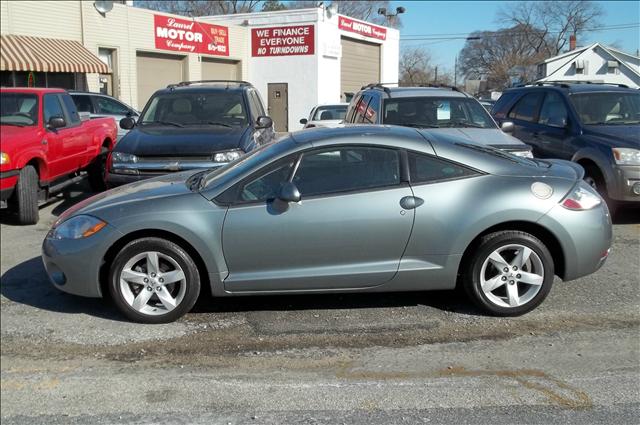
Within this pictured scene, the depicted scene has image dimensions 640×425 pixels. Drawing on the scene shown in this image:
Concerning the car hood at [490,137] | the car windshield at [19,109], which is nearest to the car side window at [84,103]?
the car windshield at [19,109]

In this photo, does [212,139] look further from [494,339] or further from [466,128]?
[494,339]

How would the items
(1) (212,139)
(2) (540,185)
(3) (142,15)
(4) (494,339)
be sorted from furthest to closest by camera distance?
1. (3) (142,15)
2. (1) (212,139)
3. (2) (540,185)
4. (4) (494,339)

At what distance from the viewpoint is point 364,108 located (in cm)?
961

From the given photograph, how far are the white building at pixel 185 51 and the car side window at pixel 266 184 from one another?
14425mm

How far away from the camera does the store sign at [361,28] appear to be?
3130 centimetres

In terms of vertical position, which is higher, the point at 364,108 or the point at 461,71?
the point at 461,71

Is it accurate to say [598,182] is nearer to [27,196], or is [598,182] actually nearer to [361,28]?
[27,196]

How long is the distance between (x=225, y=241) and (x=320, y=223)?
725mm

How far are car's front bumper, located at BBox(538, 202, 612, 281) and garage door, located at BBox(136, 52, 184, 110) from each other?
20609 mm

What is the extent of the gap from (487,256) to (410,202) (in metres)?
0.73

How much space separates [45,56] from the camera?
17.8m

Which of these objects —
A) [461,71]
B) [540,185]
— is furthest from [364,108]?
[461,71]

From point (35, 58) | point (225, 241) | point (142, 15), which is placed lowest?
point (225, 241)

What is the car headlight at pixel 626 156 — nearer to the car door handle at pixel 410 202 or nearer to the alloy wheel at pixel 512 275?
the alloy wheel at pixel 512 275
